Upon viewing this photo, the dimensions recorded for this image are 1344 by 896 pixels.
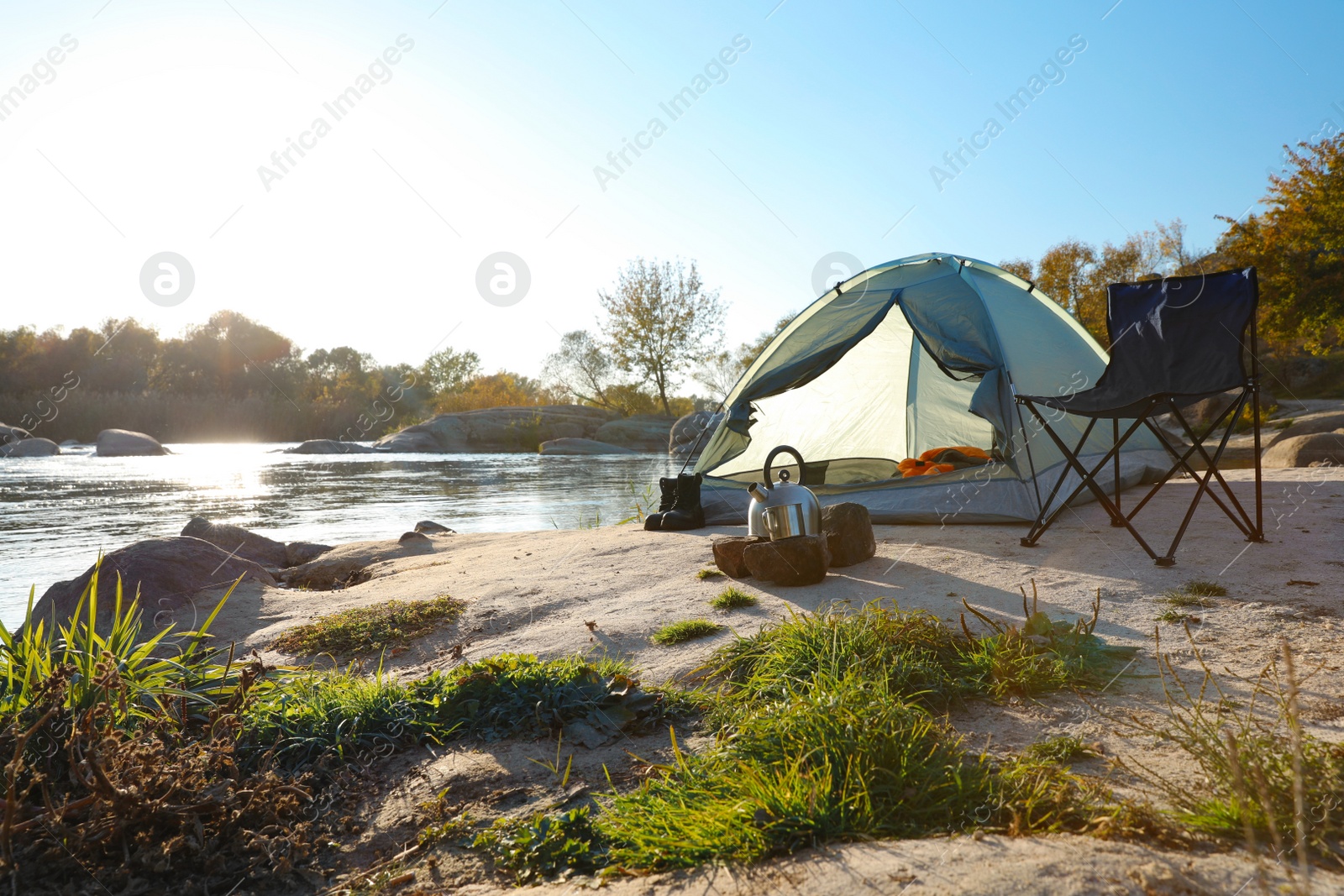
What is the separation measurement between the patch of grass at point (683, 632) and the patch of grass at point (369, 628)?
1324mm

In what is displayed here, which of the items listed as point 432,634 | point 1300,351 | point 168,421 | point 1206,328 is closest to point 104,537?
point 432,634

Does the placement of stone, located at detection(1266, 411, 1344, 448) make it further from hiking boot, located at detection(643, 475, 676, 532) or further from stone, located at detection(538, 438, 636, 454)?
stone, located at detection(538, 438, 636, 454)

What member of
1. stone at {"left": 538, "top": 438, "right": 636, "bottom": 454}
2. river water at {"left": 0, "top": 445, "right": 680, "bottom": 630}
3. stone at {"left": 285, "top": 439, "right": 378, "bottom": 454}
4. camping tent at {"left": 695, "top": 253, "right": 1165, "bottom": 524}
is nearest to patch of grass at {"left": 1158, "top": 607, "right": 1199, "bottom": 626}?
camping tent at {"left": 695, "top": 253, "right": 1165, "bottom": 524}

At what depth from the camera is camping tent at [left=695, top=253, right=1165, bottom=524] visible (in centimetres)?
612

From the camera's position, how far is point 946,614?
3484mm

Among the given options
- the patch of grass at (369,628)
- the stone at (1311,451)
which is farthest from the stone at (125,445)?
the stone at (1311,451)

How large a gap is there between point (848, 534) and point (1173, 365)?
238 cm

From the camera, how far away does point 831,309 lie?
7.14 m

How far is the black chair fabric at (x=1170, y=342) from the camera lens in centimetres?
454

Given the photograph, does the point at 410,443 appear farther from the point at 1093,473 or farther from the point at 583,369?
the point at 1093,473

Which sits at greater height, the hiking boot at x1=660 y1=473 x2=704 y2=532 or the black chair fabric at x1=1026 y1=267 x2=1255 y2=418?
the black chair fabric at x1=1026 y1=267 x2=1255 y2=418

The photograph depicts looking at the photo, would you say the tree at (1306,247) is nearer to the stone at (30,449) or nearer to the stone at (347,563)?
the stone at (347,563)

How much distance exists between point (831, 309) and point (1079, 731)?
5409mm

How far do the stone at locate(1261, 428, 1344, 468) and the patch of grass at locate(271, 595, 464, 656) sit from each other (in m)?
9.40
